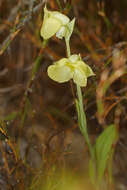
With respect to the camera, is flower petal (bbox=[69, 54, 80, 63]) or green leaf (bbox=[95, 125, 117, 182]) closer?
flower petal (bbox=[69, 54, 80, 63])

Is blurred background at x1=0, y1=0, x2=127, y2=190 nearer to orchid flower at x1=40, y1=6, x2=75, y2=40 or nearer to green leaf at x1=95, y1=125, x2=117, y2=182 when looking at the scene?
green leaf at x1=95, y1=125, x2=117, y2=182

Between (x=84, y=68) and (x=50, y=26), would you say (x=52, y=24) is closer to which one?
(x=50, y=26)

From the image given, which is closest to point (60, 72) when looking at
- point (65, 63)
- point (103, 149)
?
point (65, 63)

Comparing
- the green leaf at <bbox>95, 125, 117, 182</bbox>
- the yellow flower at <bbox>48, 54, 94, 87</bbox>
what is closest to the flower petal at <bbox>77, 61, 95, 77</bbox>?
the yellow flower at <bbox>48, 54, 94, 87</bbox>

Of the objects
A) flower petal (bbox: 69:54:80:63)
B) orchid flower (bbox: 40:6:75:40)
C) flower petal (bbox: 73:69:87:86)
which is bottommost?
flower petal (bbox: 73:69:87:86)

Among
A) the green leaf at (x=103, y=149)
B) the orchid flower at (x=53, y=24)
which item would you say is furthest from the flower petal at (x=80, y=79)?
the green leaf at (x=103, y=149)

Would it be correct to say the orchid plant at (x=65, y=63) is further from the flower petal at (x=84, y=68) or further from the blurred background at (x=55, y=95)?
the blurred background at (x=55, y=95)

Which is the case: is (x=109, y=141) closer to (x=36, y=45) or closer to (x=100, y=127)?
(x=100, y=127)

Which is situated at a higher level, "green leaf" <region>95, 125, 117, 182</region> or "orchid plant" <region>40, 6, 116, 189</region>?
"orchid plant" <region>40, 6, 116, 189</region>
